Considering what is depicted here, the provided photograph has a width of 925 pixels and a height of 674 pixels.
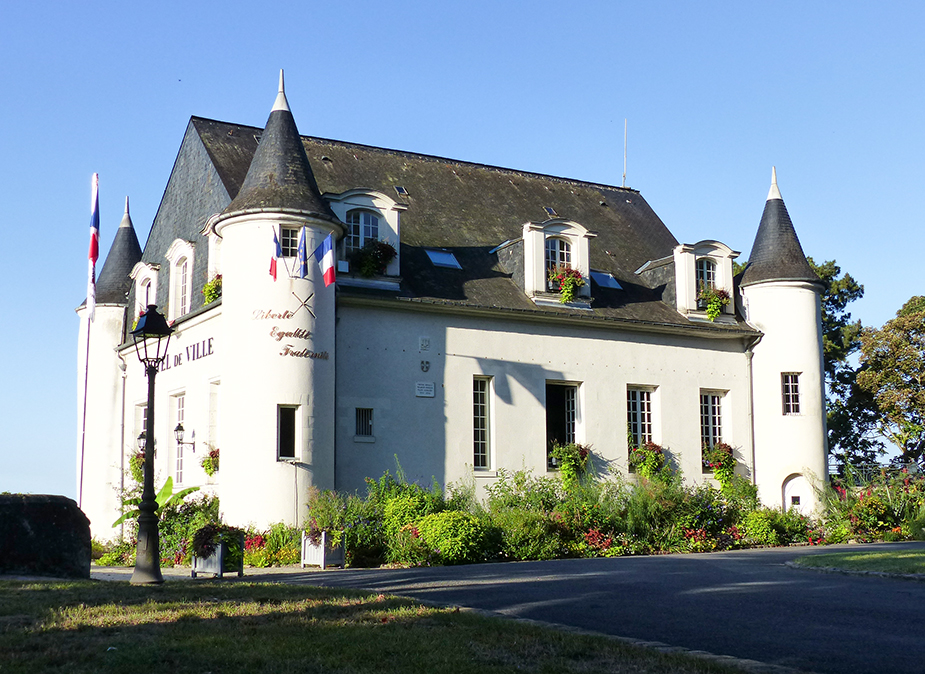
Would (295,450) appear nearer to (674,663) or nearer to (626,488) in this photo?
(626,488)

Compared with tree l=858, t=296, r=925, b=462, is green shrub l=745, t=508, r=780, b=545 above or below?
below

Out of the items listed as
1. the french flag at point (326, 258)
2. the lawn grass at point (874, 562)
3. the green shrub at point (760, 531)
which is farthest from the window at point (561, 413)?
the lawn grass at point (874, 562)

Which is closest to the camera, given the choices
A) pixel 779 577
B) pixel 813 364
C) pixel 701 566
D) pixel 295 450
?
pixel 779 577

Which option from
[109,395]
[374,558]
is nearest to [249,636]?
[374,558]

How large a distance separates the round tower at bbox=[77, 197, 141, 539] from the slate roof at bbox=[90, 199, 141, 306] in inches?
1.0

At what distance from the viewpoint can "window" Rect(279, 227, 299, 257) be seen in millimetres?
20531

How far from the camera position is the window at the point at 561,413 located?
78.5ft

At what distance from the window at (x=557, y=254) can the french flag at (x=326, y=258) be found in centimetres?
599

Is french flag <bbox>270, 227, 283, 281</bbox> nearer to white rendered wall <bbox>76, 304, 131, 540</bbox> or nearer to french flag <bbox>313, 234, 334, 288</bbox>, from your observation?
french flag <bbox>313, 234, 334, 288</bbox>

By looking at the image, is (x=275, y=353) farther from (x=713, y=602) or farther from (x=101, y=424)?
(x=713, y=602)

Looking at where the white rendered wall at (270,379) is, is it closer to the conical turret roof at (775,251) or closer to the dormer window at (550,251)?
the dormer window at (550,251)

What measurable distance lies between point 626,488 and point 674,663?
1668 centimetres

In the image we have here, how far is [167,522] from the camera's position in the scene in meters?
20.7

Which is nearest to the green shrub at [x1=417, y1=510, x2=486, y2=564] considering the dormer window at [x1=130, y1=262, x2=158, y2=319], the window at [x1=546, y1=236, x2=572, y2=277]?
the window at [x1=546, y1=236, x2=572, y2=277]
